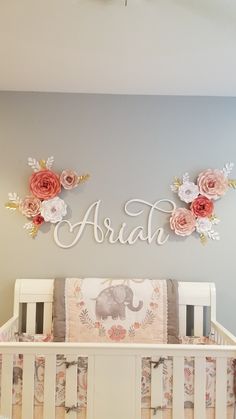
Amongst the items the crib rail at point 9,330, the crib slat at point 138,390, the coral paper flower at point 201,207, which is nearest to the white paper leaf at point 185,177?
the coral paper flower at point 201,207

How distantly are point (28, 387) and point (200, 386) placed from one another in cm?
77

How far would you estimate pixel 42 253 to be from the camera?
2.57 meters

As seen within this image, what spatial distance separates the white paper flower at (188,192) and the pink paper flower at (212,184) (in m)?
0.04

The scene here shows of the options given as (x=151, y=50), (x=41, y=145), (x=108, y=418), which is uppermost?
(x=151, y=50)

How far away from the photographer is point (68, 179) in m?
2.55

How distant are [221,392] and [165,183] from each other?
1.32m

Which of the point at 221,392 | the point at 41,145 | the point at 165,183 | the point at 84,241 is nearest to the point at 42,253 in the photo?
the point at 84,241

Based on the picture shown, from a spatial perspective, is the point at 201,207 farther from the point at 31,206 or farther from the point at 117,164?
the point at 31,206

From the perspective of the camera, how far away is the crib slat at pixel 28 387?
174cm

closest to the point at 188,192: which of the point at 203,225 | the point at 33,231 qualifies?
the point at 203,225

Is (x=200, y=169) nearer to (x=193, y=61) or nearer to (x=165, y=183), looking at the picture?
(x=165, y=183)

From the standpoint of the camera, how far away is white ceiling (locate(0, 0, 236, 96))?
63.6 inches

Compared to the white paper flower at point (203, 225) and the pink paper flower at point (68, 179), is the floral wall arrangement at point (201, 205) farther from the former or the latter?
the pink paper flower at point (68, 179)

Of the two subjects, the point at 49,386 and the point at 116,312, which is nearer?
the point at 49,386
